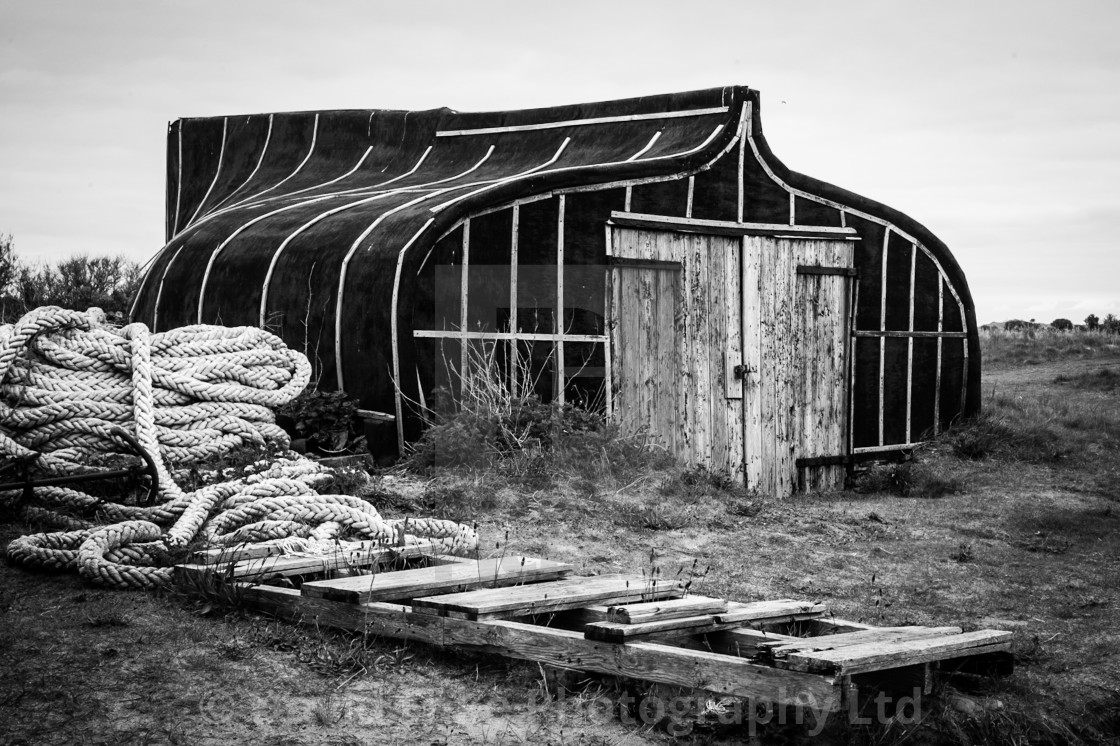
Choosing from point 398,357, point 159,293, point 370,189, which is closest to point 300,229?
point 370,189

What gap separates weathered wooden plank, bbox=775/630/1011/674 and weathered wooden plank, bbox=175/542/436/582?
252 cm

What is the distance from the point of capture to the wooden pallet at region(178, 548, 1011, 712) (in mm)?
3928

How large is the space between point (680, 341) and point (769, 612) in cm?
624

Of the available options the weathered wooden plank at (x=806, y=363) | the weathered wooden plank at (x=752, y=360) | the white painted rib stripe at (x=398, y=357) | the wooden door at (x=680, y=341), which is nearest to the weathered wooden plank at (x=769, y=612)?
the white painted rib stripe at (x=398, y=357)

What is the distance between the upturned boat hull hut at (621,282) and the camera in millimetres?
9570

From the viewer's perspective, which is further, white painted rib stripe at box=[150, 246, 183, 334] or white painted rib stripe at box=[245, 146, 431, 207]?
white painted rib stripe at box=[245, 146, 431, 207]

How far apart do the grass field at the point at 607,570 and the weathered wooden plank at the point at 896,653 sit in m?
0.18

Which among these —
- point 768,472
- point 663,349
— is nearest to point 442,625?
point 663,349

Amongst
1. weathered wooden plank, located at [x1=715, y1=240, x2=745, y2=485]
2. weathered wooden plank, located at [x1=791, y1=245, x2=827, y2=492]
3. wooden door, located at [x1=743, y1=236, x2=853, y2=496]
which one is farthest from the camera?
weathered wooden plank, located at [x1=791, y1=245, x2=827, y2=492]

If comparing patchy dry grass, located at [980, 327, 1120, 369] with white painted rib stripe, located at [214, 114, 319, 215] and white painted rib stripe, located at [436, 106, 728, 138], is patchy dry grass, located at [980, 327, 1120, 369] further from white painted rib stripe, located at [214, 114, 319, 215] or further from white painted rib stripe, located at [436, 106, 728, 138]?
white painted rib stripe, located at [214, 114, 319, 215]

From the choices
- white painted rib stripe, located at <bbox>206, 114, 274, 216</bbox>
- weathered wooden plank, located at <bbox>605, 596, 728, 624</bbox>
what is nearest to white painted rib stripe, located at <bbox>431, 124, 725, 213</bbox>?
white painted rib stripe, located at <bbox>206, 114, 274, 216</bbox>

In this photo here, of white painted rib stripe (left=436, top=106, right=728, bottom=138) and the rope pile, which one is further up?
white painted rib stripe (left=436, top=106, right=728, bottom=138)

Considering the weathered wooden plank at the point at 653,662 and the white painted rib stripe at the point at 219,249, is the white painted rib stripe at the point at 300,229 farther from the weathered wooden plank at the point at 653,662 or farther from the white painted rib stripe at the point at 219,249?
the weathered wooden plank at the point at 653,662

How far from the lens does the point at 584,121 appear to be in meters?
12.4
